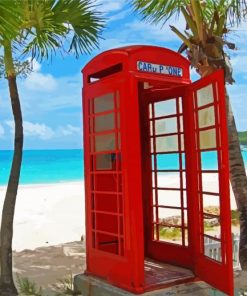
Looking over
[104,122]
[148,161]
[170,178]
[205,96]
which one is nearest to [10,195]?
[104,122]

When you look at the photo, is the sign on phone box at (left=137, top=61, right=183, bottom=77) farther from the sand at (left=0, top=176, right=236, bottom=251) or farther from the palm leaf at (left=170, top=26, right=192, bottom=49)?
the sand at (left=0, top=176, right=236, bottom=251)

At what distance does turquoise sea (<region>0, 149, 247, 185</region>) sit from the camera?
51828mm

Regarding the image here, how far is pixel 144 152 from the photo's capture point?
6.09 meters

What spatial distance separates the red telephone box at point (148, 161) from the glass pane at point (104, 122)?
0.04ft

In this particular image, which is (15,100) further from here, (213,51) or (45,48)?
(213,51)

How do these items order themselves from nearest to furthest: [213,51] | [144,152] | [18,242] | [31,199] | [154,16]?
[144,152] → [213,51] → [154,16] → [18,242] → [31,199]

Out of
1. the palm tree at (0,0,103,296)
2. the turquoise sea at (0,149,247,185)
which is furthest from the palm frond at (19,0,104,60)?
the turquoise sea at (0,149,247,185)

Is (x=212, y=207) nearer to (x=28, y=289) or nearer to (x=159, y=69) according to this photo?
(x=159, y=69)

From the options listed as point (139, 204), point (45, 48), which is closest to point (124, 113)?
point (139, 204)

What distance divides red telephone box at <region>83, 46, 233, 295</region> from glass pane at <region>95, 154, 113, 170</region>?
1cm

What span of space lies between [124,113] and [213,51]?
218 cm

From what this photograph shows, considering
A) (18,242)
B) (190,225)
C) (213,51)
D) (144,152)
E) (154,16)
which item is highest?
(154,16)

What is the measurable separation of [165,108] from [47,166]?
60.1 meters

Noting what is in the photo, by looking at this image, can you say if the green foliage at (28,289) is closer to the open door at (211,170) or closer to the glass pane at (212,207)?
the open door at (211,170)
